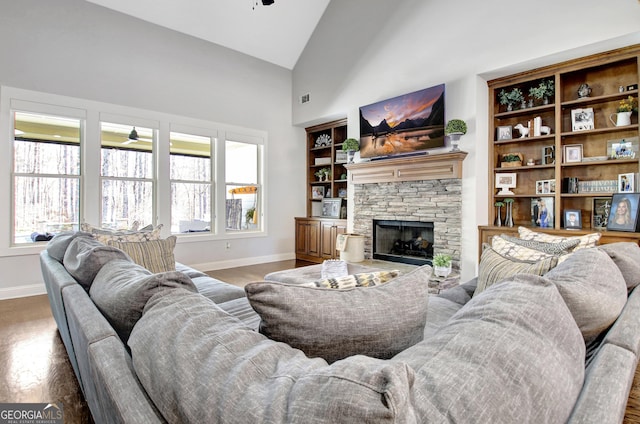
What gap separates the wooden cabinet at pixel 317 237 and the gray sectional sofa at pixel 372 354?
16.1ft

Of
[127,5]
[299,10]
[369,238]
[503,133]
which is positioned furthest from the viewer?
[299,10]

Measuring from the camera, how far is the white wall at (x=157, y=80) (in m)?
4.14

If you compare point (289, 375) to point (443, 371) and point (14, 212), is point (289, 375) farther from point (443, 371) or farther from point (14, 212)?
point (14, 212)

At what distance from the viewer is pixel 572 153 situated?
3939 mm

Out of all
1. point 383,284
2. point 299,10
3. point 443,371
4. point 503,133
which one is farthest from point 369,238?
point 443,371

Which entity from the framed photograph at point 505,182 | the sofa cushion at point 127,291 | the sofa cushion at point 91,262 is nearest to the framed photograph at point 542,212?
the framed photograph at point 505,182

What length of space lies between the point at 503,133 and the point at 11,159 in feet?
20.5

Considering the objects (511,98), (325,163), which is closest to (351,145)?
(325,163)

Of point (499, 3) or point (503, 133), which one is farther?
point (503, 133)

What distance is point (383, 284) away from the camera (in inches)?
39.0

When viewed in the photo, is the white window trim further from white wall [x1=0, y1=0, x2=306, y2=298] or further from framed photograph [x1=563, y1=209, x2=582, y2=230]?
framed photograph [x1=563, y1=209, x2=582, y2=230]

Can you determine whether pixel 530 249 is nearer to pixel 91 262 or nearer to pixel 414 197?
pixel 91 262

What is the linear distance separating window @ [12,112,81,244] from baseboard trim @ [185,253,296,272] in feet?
6.31

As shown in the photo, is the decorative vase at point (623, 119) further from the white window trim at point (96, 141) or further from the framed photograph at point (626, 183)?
the white window trim at point (96, 141)
